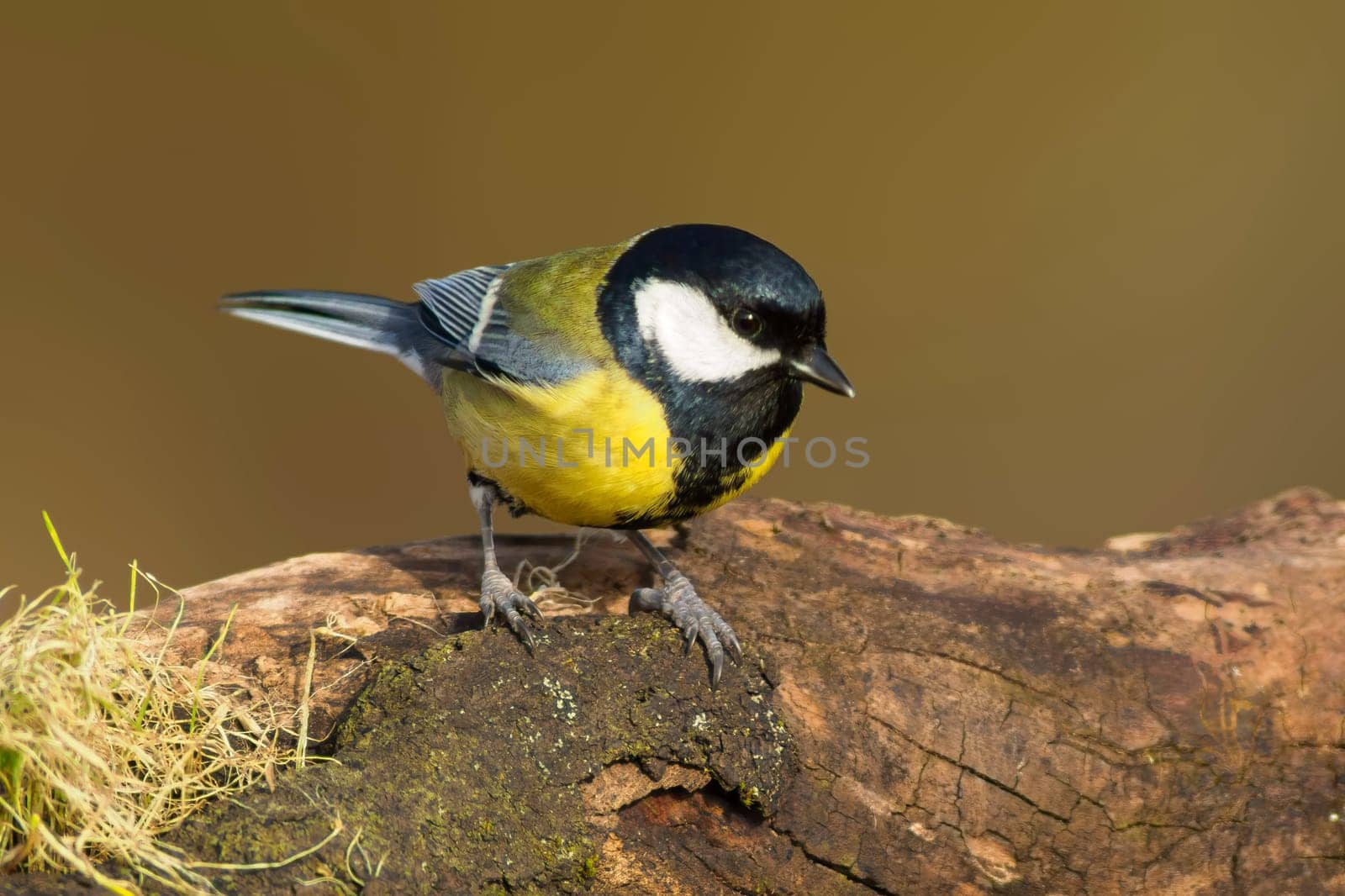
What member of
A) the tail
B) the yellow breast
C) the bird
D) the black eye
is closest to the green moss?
the bird

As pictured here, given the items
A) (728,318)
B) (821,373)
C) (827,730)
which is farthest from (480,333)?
(827,730)

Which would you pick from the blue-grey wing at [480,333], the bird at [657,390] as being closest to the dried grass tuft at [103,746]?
the bird at [657,390]

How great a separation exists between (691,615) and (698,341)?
619 millimetres

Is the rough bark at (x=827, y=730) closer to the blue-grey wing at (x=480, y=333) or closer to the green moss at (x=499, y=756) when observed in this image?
the green moss at (x=499, y=756)

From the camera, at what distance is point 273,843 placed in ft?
5.74

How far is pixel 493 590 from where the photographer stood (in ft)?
8.59

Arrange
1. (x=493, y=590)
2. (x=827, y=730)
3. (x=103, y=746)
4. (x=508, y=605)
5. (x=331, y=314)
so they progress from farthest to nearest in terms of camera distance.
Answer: (x=331, y=314), (x=493, y=590), (x=508, y=605), (x=827, y=730), (x=103, y=746)

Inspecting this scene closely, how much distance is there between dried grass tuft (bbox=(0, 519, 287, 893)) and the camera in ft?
5.54

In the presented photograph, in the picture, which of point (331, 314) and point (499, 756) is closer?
point (499, 756)

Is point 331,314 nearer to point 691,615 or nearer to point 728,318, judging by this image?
point 728,318

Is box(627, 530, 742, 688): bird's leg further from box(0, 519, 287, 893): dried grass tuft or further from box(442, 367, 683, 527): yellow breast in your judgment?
box(0, 519, 287, 893): dried grass tuft

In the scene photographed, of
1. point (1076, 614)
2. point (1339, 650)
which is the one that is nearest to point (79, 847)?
point (1076, 614)

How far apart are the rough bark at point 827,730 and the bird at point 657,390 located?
18 cm

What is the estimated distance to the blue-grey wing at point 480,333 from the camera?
265cm
